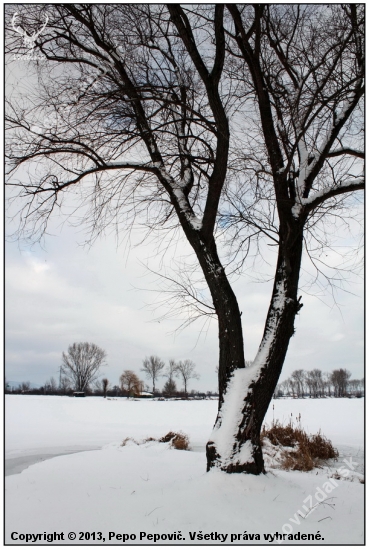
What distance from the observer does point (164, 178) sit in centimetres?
538

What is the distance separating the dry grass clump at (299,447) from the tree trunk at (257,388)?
270 centimetres

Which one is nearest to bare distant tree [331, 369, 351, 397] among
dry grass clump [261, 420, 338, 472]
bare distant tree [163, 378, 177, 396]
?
bare distant tree [163, 378, 177, 396]

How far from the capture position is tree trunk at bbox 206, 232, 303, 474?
4242mm

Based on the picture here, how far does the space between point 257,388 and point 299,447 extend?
411 cm

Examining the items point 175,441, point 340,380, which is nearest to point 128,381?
point 340,380

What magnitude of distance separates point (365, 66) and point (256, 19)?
1.44 metres

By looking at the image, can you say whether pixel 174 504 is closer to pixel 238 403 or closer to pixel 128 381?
pixel 238 403

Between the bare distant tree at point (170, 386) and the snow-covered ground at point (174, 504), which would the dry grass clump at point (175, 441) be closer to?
the snow-covered ground at point (174, 504)

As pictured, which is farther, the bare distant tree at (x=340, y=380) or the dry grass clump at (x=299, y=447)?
the bare distant tree at (x=340, y=380)

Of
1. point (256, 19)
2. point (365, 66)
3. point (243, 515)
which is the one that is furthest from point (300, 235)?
point (243, 515)

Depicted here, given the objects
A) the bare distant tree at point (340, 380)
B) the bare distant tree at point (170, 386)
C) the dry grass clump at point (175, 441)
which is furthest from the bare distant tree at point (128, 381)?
the dry grass clump at point (175, 441)

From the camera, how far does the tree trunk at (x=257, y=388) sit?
4242 mm

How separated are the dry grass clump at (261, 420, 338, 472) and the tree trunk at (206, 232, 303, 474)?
2696 mm

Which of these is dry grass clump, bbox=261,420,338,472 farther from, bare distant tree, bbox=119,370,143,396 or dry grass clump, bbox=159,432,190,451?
bare distant tree, bbox=119,370,143,396
